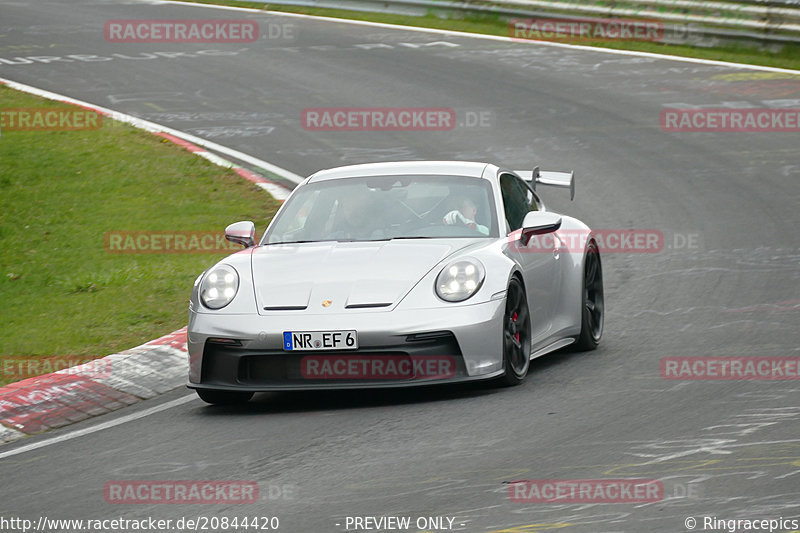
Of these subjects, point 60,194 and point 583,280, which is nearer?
point 583,280

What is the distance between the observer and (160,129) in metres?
17.7

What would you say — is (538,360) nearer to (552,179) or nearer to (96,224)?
(552,179)

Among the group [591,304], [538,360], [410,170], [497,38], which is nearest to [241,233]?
[410,170]

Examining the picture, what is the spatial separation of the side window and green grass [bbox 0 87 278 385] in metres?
2.69

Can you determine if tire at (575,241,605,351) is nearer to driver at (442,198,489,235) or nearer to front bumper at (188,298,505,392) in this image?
driver at (442,198,489,235)

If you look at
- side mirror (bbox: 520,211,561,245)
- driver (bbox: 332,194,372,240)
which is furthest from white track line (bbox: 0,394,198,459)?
side mirror (bbox: 520,211,561,245)

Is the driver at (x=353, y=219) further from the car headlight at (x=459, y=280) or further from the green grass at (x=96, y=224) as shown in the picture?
the green grass at (x=96, y=224)

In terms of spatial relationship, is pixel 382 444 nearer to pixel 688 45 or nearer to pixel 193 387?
pixel 193 387

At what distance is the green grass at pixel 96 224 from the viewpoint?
1028cm

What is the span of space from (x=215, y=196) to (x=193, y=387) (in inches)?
277

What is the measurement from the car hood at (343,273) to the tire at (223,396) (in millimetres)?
555

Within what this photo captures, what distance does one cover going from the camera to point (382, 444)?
650cm

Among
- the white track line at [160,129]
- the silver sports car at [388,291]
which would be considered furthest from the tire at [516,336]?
the white track line at [160,129]

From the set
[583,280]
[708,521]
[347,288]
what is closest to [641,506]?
[708,521]
